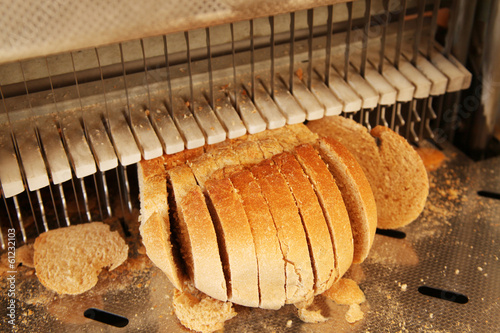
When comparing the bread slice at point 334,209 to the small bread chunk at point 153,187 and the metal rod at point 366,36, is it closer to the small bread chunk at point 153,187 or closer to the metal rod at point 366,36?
the small bread chunk at point 153,187

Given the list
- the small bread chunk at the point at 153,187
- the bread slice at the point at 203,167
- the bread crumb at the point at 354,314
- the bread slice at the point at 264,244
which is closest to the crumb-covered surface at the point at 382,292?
the bread crumb at the point at 354,314

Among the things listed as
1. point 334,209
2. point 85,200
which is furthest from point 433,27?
point 85,200

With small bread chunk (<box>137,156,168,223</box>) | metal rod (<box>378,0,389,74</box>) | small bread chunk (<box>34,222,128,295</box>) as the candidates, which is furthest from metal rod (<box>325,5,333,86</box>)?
small bread chunk (<box>34,222,128,295</box>)

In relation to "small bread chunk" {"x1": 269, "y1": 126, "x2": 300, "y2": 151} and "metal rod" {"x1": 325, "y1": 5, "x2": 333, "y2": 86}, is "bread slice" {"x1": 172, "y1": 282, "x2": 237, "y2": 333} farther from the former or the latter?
"metal rod" {"x1": 325, "y1": 5, "x2": 333, "y2": 86}

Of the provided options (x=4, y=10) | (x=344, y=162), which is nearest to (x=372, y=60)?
(x=344, y=162)

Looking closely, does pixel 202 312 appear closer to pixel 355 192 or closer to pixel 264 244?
pixel 264 244

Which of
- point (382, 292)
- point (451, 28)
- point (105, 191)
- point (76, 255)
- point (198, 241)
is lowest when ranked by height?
point (382, 292)
